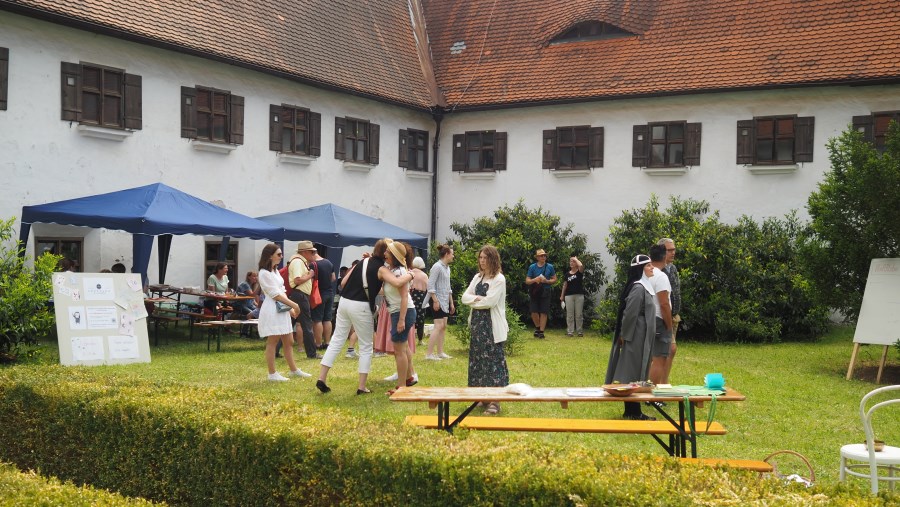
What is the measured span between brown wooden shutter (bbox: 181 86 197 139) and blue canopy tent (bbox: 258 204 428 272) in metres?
2.36

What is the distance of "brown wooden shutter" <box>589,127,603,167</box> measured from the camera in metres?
24.1

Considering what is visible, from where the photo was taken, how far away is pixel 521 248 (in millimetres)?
22234

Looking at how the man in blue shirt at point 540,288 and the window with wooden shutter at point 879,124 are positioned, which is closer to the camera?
the man in blue shirt at point 540,288

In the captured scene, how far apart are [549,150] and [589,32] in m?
3.61

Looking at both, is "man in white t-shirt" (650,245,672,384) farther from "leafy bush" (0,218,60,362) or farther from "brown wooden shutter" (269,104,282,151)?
"brown wooden shutter" (269,104,282,151)

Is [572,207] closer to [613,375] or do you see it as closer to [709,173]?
[709,173]

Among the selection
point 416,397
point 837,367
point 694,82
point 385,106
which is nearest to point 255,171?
point 385,106

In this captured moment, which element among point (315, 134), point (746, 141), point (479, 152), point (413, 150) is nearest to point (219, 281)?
point (315, 134)

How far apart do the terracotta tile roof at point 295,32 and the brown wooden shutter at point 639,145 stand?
5.84 meters

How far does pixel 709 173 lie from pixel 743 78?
2403 mm

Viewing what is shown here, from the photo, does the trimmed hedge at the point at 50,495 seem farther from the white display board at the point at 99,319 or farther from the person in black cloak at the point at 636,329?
the white display board at the point at 99,319

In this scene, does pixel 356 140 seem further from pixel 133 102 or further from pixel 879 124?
pixel 879 124

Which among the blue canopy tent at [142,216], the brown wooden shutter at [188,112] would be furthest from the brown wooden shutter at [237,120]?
the blue canopy tent at [142,216]

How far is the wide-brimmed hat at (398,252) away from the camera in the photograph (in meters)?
10.5
